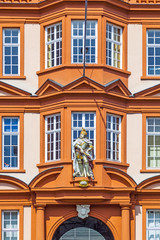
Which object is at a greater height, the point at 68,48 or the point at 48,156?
the point at 68,48

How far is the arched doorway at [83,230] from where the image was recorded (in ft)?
157

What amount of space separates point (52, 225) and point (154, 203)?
12.8ft

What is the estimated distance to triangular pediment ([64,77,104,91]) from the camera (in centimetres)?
4750

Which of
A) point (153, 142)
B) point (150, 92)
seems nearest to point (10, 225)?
point (153, 142)

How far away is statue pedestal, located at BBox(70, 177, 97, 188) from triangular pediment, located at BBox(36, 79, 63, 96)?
344 cm

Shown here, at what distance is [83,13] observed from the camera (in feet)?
158

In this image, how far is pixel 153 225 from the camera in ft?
157

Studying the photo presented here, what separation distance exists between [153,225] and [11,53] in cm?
845

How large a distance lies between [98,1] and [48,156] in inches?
240

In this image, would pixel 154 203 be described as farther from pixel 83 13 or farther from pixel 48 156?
pixel 83 13

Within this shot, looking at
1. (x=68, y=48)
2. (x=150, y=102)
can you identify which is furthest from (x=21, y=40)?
(x=150, y=102)

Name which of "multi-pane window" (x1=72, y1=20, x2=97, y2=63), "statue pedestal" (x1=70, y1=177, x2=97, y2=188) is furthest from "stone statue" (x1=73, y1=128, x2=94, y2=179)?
"multi-pane window" (x1=72, y1=20, x2=97, y2=63)

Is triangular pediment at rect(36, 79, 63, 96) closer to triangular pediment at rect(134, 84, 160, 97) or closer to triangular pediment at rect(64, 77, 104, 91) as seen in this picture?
triangular pediment at rect(64, 77, 104, 91)

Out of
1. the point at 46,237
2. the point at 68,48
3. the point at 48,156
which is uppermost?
the point at 68,48
